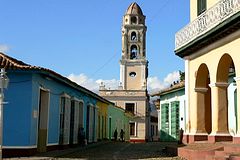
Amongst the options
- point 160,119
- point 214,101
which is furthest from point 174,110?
point 214,101

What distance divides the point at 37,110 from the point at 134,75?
48038mm

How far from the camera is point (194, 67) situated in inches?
650

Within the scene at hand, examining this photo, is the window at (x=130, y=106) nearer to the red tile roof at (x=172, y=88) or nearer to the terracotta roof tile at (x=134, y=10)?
the terracotta roof tile at (x=134, y=10)

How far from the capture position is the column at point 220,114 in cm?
1403

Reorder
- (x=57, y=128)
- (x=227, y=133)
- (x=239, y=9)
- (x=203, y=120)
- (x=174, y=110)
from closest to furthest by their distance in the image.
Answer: (x=239, y=9), (x=227, y=133), (x=203, y=120), (x=57, y=128), (x=174, y=110)

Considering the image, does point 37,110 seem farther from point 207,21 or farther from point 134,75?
point 134,75

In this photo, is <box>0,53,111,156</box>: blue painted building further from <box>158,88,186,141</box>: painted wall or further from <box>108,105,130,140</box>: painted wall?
<box>108,105,130,140</box>: painted wall

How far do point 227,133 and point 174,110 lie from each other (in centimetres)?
1400

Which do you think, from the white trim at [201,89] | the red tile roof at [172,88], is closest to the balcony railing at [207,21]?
the white trim at [201,89]

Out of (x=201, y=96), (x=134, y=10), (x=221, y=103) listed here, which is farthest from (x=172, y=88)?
(x=134, y=10)

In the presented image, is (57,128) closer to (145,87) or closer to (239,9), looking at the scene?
(239,9)

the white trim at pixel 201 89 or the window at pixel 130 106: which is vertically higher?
the window at pixel 130 106

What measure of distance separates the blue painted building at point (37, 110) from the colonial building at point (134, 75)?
A: 35.5 meters

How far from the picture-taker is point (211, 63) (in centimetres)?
1472
